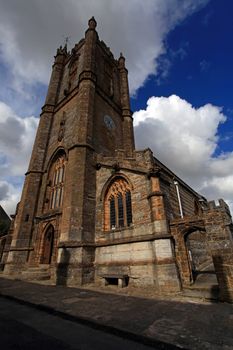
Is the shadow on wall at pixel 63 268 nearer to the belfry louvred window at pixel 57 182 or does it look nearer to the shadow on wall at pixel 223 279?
the belfry louvred window at pixel 57 182

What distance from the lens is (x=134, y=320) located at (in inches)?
177

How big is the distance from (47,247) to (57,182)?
5.12m

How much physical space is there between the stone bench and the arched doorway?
215 inches

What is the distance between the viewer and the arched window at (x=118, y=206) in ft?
36.9

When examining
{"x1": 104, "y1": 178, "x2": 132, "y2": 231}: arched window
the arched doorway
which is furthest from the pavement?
the arched doorway

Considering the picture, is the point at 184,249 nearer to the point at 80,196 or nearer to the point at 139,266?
the point at 139,266

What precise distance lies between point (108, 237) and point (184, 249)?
4.36 meters

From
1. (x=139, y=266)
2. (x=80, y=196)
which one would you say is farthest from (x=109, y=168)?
(x=139, y=266)

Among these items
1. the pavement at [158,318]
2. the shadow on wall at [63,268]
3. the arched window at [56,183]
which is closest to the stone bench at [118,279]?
the shadow on wall at [63,268]

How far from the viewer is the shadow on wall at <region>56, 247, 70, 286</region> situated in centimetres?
962

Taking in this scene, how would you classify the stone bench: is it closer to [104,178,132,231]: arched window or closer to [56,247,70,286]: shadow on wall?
[56,247,70,286]: shadow on wall

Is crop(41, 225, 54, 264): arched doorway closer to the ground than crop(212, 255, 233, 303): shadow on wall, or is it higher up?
higher up

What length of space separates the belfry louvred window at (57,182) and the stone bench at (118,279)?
21.3 feet

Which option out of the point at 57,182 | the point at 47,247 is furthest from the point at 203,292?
the point at 57,182
